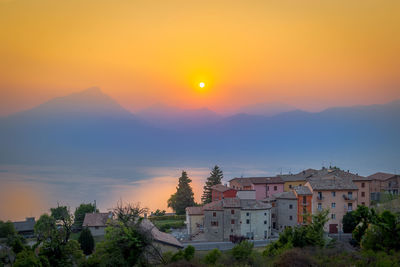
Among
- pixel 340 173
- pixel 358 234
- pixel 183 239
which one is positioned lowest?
pixel 183 239

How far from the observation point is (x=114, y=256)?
63.7 feet

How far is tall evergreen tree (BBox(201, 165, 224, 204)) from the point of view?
55.3 meters

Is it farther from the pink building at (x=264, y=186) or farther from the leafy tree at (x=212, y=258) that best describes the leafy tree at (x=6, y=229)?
the leafy tree at (x=212, y=258)

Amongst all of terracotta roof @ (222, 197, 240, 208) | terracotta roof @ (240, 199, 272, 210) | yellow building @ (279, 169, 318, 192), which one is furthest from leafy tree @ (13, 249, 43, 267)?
yellow building @ (279, 169, 318, 192)

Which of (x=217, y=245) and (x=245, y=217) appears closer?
(x=217, y=245)

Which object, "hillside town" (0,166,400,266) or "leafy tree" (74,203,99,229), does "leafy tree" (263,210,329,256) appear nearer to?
"hillside town" (0,166,400,266)

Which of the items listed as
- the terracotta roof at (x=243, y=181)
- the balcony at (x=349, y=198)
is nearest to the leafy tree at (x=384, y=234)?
the balcony at (x=349, y=198)

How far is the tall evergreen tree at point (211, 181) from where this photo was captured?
55.3 m

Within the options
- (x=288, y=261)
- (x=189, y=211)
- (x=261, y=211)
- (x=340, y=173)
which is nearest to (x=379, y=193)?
(x=340, y=173)

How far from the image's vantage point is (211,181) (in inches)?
2217

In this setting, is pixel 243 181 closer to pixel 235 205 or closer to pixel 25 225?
pixel 235 205

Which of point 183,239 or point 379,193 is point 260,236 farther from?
point 379,193

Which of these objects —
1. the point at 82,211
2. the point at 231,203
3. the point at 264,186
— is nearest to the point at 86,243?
the point at 231,203

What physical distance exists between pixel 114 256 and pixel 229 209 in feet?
60.7
